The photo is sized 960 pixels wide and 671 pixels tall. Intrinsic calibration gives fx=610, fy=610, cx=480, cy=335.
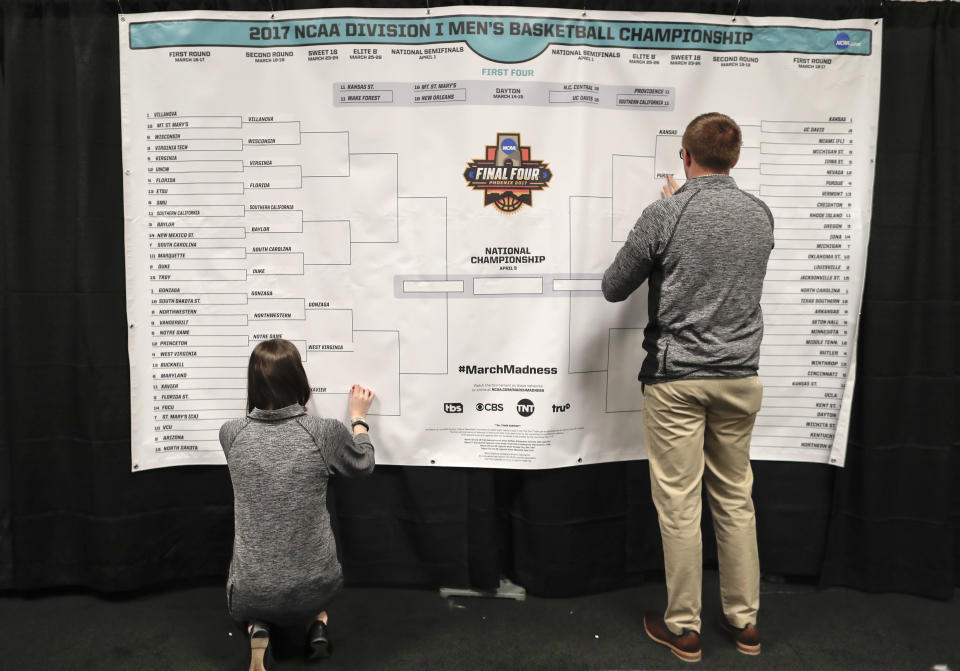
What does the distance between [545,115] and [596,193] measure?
0.94 feet

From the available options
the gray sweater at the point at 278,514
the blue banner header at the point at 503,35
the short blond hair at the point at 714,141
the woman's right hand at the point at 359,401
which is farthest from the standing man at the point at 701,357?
the gray sweater at the point at 278,514

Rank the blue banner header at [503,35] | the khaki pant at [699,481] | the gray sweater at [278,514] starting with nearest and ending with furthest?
the gray sweater at [278,514] < the khaki pant at [699,481] < the blue banner header at [503,35]

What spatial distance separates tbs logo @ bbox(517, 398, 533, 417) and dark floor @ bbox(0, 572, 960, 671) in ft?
2.04

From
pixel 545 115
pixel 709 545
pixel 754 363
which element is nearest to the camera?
pixel 754 363

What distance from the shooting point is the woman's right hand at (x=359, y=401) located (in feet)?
6.17

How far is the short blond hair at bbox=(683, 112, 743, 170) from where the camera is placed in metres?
1.58

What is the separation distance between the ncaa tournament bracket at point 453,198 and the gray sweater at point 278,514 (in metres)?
0.41

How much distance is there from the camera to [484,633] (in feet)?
5.95

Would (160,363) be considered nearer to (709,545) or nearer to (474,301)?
(474,301)

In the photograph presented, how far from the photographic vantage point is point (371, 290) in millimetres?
1924

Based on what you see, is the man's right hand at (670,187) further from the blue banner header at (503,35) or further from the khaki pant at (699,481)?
the khaki pant at (699,481)

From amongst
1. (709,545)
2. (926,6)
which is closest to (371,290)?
(709,545)

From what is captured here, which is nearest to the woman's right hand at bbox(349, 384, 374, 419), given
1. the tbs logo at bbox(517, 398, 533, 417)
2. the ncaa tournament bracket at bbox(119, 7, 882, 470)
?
the ncaa tournament bracket at bbox(119, 7, 882, 470)

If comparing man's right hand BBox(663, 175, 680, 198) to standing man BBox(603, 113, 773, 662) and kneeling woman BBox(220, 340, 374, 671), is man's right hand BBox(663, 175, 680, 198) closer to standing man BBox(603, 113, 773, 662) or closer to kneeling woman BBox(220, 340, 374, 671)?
standing man BBox(603, 113, 773, 662)
